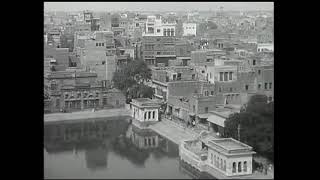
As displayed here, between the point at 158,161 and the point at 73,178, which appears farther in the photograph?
the point at 158,161

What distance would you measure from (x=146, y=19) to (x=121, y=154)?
935 centimetres

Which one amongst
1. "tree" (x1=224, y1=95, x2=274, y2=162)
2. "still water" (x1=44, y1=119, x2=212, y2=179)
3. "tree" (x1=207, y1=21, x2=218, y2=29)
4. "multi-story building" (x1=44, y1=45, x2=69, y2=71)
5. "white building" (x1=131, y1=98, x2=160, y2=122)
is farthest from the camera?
"tree" (x1=207, y1=21, x2=218, y2=29)

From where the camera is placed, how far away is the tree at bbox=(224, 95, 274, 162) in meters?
6.15

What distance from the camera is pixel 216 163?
599cm

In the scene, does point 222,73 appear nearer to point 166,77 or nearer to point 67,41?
point 166,77

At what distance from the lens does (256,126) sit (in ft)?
20.9

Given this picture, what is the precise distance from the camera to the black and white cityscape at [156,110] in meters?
6.11

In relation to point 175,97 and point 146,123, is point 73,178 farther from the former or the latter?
point 175,97

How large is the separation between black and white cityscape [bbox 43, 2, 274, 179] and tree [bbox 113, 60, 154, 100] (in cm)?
2

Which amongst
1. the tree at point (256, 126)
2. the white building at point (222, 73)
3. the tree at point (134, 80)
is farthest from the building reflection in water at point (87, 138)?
the white building at point (222, 73)

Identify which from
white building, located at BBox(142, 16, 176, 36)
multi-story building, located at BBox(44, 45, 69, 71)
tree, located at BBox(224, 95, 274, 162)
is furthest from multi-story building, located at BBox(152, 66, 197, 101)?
white building, located at BBox(142, 16, 176, 36)

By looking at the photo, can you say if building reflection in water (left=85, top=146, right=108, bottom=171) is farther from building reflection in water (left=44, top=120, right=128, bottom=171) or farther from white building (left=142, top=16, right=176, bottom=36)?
white building (left=142, top=16, right=176, bottom=36)

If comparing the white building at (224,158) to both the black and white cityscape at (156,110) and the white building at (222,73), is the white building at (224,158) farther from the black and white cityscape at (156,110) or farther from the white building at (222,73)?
the white building at (222,73)
